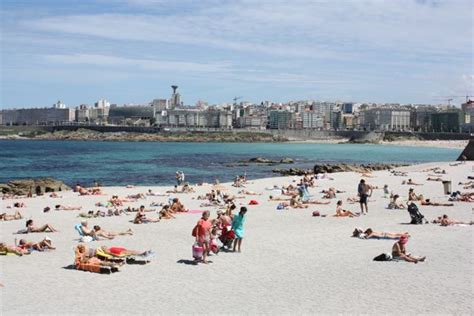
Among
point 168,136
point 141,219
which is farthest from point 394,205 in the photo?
point 168,136

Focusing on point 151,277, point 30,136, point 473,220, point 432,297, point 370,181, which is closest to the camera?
point 432,297

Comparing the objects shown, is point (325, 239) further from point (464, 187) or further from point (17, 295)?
point (464, 187)

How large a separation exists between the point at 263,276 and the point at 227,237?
2.67 m

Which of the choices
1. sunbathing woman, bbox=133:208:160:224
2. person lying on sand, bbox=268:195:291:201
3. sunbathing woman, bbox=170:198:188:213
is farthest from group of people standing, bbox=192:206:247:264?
person lying on sand, bbox=268:195:291:201

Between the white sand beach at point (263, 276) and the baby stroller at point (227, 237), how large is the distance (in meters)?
0.47

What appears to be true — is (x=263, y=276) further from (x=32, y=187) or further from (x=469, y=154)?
(x=469, y=154)

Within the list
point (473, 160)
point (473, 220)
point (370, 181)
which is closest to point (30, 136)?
point (473, 160)

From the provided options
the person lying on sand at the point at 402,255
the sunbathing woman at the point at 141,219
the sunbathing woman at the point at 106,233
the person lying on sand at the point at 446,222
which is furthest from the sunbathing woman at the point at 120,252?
the person lying on sand at the point at 446,222

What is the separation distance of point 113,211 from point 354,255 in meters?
10.4

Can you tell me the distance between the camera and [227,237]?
14797mm

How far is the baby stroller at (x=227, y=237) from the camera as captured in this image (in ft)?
48.4

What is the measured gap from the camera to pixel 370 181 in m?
37.7

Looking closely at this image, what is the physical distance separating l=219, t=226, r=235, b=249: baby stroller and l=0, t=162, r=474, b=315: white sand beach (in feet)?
1.55

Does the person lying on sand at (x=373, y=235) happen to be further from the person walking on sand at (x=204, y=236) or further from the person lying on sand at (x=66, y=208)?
the person lying on sand at (x=66, y=208)
